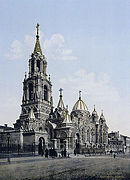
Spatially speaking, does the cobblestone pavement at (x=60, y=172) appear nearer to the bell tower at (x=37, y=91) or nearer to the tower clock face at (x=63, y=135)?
the tower clock face at (x=63, y=135)

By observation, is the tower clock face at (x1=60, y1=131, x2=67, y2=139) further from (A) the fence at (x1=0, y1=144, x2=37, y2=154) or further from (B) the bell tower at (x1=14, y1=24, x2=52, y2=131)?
(A) the fence at (x1=0, y1=144, x2=37, y2=154)

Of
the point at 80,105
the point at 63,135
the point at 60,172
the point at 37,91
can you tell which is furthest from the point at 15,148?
the point at 80,105

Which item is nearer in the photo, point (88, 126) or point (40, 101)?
point (40, 101)

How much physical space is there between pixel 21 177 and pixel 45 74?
54348mm

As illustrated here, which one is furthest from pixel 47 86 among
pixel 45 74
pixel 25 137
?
pixel 25 137

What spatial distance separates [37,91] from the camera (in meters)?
63.0

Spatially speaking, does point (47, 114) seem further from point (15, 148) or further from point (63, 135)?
point (15, 148)

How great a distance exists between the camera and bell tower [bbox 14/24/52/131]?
62125 millimetres

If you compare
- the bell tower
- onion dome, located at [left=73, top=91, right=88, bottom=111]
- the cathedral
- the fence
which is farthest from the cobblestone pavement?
onion dome, located at [left=73, top=91, right=88, bottom=111]

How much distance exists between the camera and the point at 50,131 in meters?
58.4

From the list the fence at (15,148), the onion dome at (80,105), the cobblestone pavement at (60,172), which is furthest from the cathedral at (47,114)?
the cobblestone pavement at (60,172)

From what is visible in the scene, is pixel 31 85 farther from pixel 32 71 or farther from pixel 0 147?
pixel 0 147

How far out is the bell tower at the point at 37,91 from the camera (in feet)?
204

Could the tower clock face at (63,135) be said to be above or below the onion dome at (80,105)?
below
